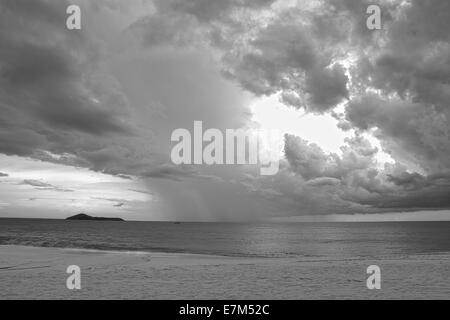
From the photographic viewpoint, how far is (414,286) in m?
19.3
